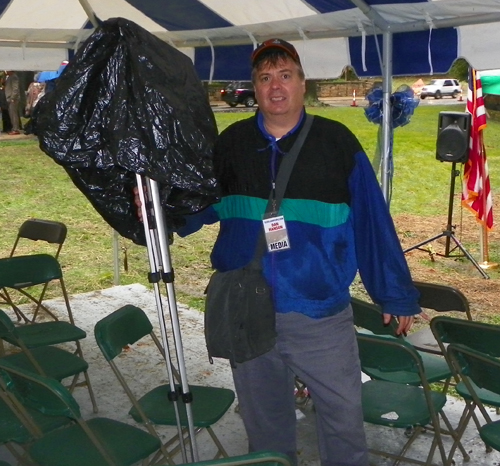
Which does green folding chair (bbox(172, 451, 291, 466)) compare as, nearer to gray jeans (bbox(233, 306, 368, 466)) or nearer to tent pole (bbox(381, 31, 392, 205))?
gray jeans (bbox(233, 306, 368, 466))

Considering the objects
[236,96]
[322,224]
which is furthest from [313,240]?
[236,96]

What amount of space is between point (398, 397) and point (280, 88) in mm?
1491

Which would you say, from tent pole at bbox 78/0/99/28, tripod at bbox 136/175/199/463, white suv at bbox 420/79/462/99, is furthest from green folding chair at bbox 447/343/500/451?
white suv at bbox 420/79/462/99

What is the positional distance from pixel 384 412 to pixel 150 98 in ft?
5.30

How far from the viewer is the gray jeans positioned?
2.67 metres

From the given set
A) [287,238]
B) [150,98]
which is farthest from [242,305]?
[150,98]

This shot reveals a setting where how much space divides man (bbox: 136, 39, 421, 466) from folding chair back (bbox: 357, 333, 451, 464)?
0.32 meters

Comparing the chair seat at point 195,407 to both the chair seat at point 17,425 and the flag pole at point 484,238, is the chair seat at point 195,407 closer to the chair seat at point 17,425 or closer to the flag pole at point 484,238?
the chair seat at point 17,425

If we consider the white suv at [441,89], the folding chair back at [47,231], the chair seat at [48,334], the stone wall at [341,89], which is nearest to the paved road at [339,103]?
the white suv at [441,89]

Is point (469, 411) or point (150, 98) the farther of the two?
point (469, 411)

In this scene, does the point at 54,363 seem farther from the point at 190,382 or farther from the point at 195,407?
the point at 190,382

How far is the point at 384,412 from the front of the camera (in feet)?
10.3

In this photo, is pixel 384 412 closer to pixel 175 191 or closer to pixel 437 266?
pixel 175 191

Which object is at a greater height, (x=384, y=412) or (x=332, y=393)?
(x=332, y=393)
